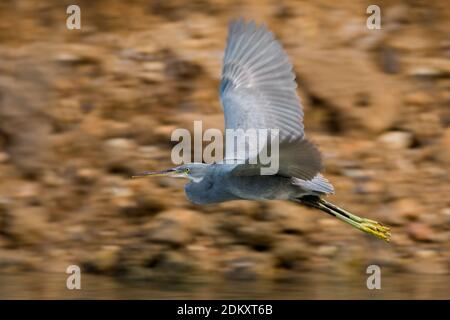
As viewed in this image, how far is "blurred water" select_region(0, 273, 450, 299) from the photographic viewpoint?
9617mm

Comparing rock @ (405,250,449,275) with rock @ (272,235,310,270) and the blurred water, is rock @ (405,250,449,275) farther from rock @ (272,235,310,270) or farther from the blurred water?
rock @ (272,235,310,270)

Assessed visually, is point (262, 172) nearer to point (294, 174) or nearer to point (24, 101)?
point (294, 174)

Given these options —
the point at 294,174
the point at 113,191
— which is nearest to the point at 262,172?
the point at 294,174

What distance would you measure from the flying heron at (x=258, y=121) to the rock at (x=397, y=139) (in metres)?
2.54

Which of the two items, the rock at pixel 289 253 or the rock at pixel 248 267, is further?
the rock at pixel 289 253

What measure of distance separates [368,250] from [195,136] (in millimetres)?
2181

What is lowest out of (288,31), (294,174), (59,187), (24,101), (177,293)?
(177,293)

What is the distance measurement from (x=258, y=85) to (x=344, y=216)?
130 cm

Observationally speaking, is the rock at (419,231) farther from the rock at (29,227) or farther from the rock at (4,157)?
the rock at (4,157)

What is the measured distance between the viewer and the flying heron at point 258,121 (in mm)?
8711

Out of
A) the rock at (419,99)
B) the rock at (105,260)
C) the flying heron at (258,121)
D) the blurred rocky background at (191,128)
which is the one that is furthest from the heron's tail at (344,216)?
the rock at (419,99)

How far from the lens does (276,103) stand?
948cm

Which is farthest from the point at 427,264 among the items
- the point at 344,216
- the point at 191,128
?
the point at 191,128

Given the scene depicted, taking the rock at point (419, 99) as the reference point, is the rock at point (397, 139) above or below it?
below
